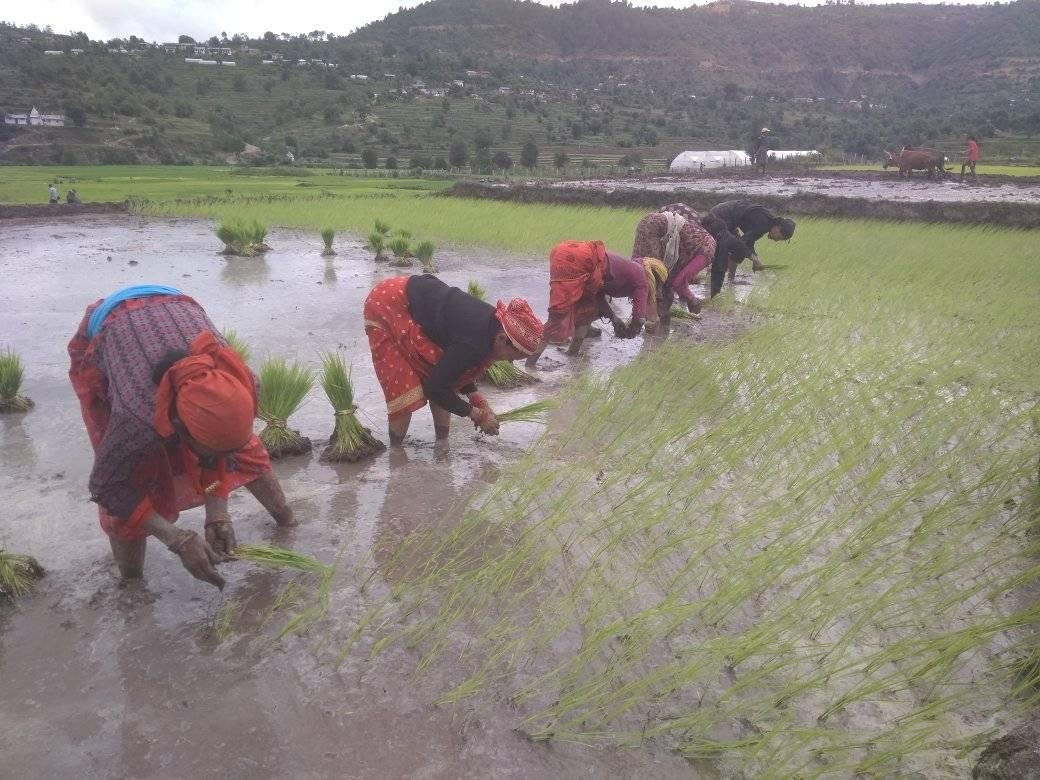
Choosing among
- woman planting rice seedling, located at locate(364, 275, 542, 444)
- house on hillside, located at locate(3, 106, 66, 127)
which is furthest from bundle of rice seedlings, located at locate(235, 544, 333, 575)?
house on hillside, located at locate(3, 106, 66, 127)

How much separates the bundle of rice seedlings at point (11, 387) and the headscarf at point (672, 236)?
15.0ft

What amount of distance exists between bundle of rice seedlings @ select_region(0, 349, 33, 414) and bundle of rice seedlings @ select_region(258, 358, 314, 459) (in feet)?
5.30

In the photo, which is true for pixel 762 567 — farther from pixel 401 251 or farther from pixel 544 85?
pixel 544 85

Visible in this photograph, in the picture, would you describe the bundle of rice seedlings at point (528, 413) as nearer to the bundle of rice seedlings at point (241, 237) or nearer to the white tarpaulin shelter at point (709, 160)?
the bundle of rice seedlings at point (241, 237)

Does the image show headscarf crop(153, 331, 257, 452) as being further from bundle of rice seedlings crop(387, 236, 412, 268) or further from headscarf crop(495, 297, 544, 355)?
bundle of rice seedlings crop(387, 236, 412, 268)

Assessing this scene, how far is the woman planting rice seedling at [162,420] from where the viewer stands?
82.0 inches

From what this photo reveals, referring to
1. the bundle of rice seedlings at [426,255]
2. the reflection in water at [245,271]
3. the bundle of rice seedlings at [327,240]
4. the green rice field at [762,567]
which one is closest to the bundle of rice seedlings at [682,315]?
the green rice field at [762,567]

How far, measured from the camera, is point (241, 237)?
9.59 m

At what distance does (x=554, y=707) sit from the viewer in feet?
6.52

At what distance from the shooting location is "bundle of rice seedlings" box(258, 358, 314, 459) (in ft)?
12.0

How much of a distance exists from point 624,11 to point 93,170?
272 feet

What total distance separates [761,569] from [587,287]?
3.18m

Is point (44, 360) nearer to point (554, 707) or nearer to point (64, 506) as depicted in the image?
point (64, 506)

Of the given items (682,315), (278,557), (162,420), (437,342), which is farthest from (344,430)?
(682,315)
